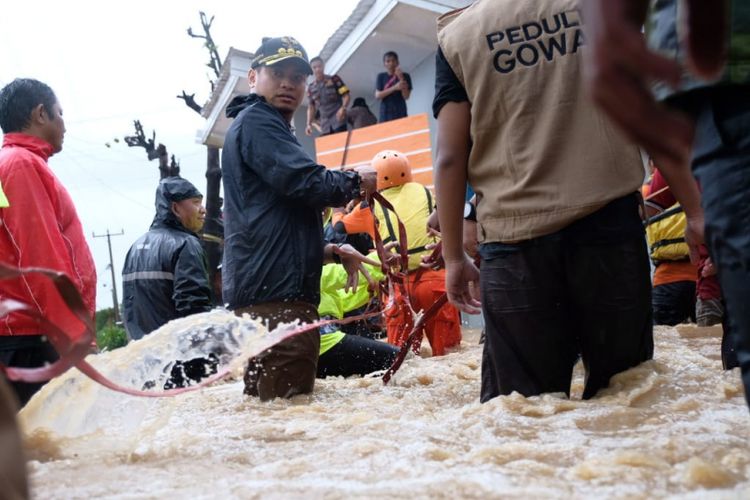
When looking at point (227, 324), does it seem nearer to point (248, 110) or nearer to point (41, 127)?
point (248, 110)

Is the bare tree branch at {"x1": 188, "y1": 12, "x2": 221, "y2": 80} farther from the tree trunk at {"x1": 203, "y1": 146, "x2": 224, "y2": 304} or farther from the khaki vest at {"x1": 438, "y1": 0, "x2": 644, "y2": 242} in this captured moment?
the khaki vest at {"x1": 438, "y1": 0, "x2": 644, "y2": 242}

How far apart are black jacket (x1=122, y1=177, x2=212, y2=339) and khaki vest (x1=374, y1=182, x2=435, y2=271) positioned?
1652mm

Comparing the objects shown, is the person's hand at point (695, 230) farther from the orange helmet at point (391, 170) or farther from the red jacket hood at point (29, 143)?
the orange helmet at point (391, 170)

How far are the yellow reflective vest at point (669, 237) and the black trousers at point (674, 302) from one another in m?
0.32

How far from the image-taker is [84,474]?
198cm

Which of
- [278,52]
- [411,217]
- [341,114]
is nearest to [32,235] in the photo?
[278,52]

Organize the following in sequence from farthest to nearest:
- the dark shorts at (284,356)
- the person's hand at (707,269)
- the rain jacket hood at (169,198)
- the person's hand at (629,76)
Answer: the rain jacket hood at (169,198)
the person's hand at (707,269)
the dark shorts at (284,356)
the person's hand at (629,76)

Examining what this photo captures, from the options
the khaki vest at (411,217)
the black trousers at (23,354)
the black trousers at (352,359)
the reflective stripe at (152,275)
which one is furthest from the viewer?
the khaki vest at (411,217)

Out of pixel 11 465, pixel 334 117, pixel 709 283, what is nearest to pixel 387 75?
pixel 334 117

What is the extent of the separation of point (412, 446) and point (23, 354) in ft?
6.60

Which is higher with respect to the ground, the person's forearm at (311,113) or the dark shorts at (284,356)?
the person's forearm at (311,113)

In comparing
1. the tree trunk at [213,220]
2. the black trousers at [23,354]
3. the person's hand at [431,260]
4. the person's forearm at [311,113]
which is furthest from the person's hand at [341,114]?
the black trousers at [23,354]

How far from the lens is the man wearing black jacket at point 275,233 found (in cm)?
345

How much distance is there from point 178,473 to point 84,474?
0.89ft
